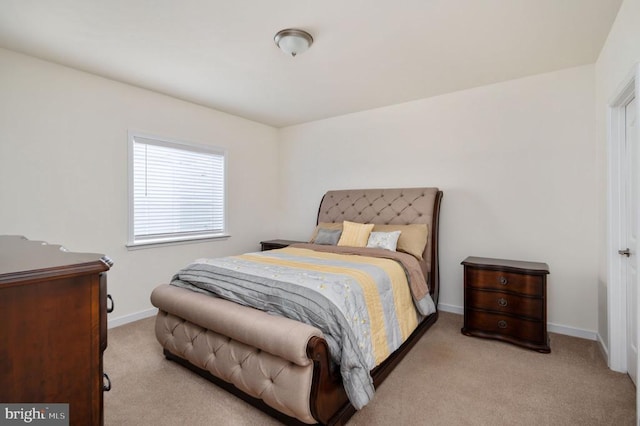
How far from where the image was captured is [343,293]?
1.98 meters

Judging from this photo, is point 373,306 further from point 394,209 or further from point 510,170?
point 510,170

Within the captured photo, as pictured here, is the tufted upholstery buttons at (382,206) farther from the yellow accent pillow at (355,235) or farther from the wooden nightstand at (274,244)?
the wooden nightstand at (274,244)

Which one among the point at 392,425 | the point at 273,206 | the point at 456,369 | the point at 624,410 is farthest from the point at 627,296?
the point at 273,206

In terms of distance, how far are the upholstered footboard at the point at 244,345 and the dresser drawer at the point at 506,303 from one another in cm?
199

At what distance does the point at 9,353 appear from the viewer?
844 mm

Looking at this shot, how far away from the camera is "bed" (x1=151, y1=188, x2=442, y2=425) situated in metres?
1.66

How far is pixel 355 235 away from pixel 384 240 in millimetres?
373

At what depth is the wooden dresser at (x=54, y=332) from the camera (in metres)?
0.85

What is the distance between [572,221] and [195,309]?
342 cm

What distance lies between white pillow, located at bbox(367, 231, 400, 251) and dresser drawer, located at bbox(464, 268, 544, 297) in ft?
2.41

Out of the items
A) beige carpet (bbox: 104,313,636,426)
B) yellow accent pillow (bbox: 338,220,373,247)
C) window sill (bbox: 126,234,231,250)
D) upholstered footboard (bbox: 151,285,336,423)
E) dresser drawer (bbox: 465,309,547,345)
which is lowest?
beige carpet (bbox: 104,313,636,426)

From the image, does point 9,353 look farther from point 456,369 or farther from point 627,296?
point 627,296

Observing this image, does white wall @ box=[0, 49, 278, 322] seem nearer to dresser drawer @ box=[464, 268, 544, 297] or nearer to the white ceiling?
the white ceiling

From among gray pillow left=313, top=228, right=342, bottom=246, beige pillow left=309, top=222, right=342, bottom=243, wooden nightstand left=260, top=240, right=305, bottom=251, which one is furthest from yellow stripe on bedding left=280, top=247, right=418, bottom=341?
wooden nightstand left=260, top=240, right=305, bottom=251
